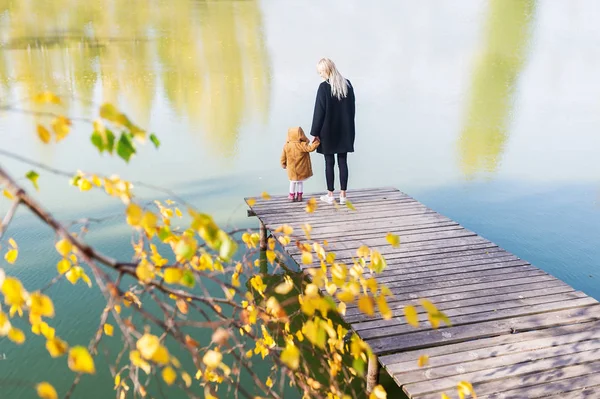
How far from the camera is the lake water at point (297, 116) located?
649 cm

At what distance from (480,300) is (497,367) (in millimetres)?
839

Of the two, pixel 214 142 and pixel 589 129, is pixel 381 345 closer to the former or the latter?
pixel 214 142

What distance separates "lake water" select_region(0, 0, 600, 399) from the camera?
256 inches

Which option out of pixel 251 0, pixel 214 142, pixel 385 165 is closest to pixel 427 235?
pixel 385 165

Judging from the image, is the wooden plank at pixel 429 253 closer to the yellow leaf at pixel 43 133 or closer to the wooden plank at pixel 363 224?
→ the wooden plank at pixel 363 224

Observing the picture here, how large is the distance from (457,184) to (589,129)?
18.5ft

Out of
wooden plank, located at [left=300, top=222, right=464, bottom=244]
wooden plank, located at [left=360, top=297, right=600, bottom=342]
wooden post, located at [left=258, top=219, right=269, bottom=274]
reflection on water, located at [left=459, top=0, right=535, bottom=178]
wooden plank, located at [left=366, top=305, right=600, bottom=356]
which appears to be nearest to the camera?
wooden plank, located at [left=366, top=305, right=600, bottom=356]

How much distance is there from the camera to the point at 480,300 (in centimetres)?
406

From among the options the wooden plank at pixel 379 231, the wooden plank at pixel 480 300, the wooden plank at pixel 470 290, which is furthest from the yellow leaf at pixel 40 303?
the wooden plank at pixel 379 231

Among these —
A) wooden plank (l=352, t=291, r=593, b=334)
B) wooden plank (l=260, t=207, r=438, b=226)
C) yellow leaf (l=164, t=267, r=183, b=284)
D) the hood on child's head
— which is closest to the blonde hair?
the hood on child's head

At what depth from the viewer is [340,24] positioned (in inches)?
1194

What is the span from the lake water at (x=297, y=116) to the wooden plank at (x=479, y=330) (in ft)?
5.73

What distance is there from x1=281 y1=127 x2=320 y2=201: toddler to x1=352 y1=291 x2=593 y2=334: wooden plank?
239 centimetres

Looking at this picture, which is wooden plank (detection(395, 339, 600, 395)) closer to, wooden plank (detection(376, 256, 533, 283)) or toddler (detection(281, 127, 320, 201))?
wooden plank (detection(376, 256, 533, 283))
